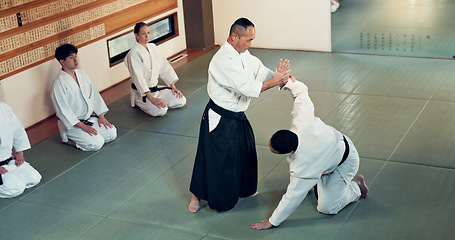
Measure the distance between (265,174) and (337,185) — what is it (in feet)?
2.81

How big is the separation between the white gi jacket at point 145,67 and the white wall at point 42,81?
67 cm

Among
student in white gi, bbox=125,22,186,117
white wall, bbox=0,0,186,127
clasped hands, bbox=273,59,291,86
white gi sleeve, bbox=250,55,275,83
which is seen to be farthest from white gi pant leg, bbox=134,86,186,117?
clasped hands, bbox=273,59,291,86

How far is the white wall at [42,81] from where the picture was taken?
570 centimetres

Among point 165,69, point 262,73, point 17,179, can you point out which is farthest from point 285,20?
point 17,179

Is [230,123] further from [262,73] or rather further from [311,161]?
[311,161]

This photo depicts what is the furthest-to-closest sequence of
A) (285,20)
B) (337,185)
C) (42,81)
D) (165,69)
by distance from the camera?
(285,20), (165,69), (42,81), (337,185)

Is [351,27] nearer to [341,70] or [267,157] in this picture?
[341,70]

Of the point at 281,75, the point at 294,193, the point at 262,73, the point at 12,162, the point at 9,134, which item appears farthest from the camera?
the point at 12,162

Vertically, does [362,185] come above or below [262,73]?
below

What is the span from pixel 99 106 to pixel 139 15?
81.9 inches

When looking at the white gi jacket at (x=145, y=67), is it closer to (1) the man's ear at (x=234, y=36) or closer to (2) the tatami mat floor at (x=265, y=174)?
(2) the tatami mat floor at (x=265, y=174)

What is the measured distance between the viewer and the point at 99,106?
219 inches

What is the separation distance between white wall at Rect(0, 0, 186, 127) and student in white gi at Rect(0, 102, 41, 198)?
3.23ft

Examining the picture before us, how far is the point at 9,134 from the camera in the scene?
15.3ft
